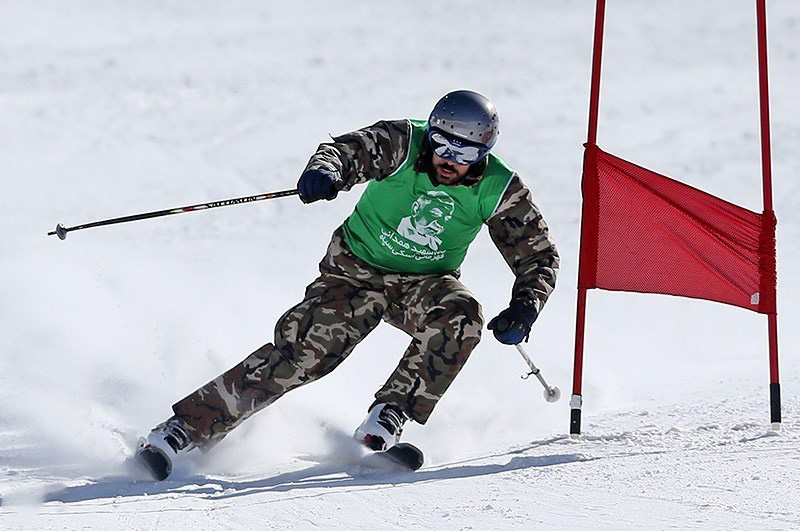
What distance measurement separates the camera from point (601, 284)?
517cm

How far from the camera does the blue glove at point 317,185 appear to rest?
4.28 meters

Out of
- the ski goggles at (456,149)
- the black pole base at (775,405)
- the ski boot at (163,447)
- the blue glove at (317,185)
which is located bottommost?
the ski boot at (163,447)

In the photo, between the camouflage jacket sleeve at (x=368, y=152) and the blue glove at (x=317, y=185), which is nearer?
the blue glove at (x=317, y=185)

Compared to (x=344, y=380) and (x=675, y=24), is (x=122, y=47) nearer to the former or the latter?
(x=675, y=24)

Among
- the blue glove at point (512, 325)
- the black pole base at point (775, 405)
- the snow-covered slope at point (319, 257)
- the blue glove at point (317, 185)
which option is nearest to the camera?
the snow-covered slope at point (319, 257)

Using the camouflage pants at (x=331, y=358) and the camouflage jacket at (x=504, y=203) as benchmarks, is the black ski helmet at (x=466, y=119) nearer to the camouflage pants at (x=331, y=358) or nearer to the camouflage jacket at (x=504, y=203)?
the camouflage jacket at (x=504, y=203)

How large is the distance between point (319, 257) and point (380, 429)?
637cm

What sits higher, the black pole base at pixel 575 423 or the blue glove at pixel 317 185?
the blue glove at pixel 317 185

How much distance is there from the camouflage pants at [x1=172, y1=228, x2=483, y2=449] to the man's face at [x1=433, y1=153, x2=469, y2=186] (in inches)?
16.3

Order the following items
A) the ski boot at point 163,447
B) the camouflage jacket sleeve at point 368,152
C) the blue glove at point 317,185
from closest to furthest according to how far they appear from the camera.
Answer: the ski boot at point 163,447 → the blue glove at point 317,185 → the camouflage jacket sleeve at point 368,152

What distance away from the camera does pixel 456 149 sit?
4.50 m

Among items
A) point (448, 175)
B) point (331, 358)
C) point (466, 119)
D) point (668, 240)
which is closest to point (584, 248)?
point (668, 240)

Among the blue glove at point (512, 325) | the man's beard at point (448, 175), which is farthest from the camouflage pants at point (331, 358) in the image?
the man's beard at point (448, 175)

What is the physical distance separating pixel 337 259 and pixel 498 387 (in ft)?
6.78
